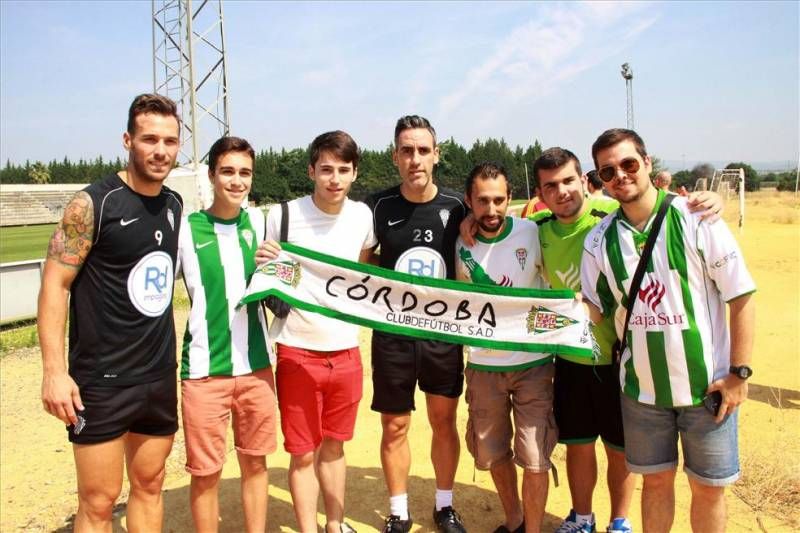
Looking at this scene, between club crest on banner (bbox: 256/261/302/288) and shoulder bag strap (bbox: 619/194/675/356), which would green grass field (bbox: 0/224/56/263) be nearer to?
club crest on banner (bbox: 256/261/302/288)

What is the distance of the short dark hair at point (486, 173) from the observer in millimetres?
3771

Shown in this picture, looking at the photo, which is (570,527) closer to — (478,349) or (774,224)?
(478,349)

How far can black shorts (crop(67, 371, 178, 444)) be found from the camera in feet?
9.91

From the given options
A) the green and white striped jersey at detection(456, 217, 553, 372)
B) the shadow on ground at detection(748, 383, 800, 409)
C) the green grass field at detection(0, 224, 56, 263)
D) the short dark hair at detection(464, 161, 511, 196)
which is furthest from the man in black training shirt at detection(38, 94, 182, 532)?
the green grass field at detection(0, 224, 56, 263)

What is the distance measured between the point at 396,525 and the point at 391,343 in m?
1.35

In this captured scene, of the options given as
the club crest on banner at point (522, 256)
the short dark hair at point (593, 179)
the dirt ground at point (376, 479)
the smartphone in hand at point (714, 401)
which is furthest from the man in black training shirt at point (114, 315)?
the short dark hair at point (593, 179)

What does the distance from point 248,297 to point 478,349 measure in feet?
5.21

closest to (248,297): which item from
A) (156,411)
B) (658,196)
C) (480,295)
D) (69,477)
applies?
(156,411)

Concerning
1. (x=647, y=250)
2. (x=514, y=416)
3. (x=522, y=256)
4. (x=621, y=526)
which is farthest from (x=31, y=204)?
(x=647, y=250)

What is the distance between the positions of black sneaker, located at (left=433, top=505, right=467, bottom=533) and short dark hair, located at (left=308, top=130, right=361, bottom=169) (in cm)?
266

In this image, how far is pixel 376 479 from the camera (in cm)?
513

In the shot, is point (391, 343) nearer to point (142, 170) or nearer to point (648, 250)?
point (648, 250)

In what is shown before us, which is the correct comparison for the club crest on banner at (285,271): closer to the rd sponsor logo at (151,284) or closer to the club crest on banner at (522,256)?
the rd sponsor logo at (151,284)

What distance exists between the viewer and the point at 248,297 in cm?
349
